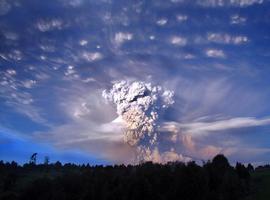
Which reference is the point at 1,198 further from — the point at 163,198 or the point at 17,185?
the point at 163,198

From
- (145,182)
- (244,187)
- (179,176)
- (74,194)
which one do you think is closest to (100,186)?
(74,194)

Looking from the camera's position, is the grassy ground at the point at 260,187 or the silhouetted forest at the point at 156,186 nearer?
the silhouetted forest at the point at 156,186

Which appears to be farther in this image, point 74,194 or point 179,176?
point 74,194

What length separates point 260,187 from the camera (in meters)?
158

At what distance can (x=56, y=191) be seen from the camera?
159 meters

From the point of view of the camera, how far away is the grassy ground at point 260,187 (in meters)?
141

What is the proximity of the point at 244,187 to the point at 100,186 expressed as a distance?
189ft

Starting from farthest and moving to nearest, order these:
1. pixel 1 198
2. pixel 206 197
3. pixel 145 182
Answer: pixel 1 198 → pixel 145 182 → pixel 206 197

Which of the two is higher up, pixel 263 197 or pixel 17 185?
pixel 17 185

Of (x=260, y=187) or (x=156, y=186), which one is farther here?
(x=260, y=187)

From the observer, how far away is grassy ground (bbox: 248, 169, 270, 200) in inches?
5551

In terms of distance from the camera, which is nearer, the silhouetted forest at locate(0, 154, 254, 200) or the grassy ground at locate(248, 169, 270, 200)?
the silhouetted forest at locate(0, 154, 254, 200)

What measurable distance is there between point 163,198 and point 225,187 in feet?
74.3

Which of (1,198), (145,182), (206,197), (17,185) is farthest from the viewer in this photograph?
(17,185)
